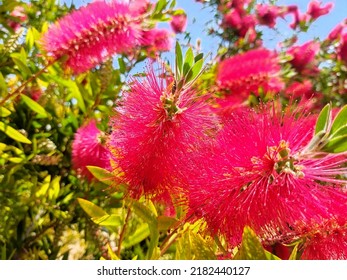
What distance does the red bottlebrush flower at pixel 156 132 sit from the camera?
0.72 m

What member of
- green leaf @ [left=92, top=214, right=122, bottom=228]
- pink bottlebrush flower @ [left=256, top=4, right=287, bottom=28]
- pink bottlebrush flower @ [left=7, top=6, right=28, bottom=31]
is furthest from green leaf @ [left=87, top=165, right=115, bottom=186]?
pink bottlebrush flower @ [left=256, top=4, right=287, bottom=28]

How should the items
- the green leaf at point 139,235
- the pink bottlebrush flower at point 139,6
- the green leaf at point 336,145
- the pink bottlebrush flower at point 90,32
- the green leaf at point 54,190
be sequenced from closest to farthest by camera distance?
the green leaf at point 336,145, the green leaf at point 139,235, the pink bottlebrush flower at point 90,32, the pink bottlebrush flower at point 139,6, the green leaf at point 54,190

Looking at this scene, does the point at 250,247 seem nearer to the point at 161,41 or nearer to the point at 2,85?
the point at 2,85

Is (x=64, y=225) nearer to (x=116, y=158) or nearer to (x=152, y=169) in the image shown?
(x=116, y=158)

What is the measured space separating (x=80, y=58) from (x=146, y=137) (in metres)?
0.60

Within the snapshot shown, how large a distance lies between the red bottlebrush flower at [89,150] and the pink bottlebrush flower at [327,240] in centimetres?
53

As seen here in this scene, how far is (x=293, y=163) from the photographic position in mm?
616

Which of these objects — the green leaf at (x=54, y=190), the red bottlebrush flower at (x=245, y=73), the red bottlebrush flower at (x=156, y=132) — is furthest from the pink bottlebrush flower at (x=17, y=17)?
the red bottlebrush flower at (x=156, y=132)

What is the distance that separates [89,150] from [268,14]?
6.99 feet

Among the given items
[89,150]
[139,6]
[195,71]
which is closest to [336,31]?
[139,6]

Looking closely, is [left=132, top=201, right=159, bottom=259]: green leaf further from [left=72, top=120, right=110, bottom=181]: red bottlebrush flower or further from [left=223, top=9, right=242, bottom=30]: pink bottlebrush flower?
[left=223, top=9, right=242, bottom=30]: pink bottlebrush flower

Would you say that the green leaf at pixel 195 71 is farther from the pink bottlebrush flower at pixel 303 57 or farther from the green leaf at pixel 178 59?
the pink bottlebrush flower at pixel 303 57

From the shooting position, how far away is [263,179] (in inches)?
25.0

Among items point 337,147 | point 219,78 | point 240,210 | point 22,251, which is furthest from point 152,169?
point 22,251
